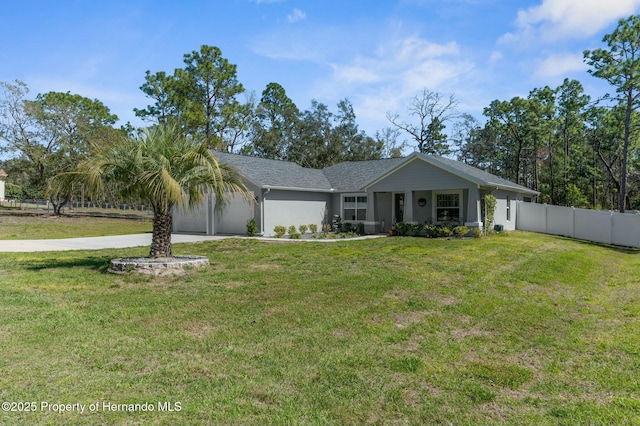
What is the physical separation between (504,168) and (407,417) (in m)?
48.7

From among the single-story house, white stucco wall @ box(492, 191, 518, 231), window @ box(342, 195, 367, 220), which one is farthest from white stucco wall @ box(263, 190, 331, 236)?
white stucco wall @ box(492, 191, 518, 231)

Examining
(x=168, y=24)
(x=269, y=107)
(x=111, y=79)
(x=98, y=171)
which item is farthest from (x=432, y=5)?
(x=269, y=107)

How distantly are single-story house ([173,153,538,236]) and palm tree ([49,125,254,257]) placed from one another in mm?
7386

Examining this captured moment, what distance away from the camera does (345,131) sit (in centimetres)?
4425

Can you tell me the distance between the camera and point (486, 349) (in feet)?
16.3

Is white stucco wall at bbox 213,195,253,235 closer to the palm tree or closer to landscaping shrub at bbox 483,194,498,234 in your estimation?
the palm tree

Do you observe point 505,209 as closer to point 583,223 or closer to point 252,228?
point 583,223

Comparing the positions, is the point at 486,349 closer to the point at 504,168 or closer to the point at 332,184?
the point at 332,184

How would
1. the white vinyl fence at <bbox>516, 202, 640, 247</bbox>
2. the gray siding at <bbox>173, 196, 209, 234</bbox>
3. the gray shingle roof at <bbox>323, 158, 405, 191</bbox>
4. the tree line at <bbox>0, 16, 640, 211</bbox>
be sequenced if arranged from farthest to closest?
1. the tree line at <bbox>0, 16, 640, 211</bbox>
2. the gray shingle roof at <bbox>323, 158, 405, 191</bbox>
3. the gray siding at <bbox>173, 196, 209, 234</bbox>
4. the white vinyl fence at <bbox>516, 202, 640, 247</bbox>

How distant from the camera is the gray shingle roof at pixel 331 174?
65.2 feet

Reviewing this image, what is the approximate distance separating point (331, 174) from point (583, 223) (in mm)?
14217

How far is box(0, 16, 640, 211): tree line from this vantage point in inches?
1379

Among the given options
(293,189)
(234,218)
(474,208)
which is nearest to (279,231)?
(293,189)

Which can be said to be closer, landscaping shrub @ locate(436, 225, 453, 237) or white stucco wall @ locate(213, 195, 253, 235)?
landscaping shrub @ locate(436, 225, 453, 237)
